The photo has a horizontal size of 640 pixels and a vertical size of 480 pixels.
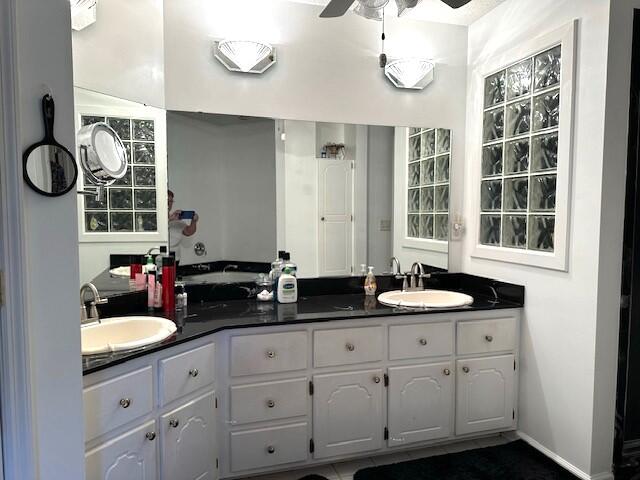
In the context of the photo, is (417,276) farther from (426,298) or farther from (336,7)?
(336,7)

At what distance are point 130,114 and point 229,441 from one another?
164 centimetres

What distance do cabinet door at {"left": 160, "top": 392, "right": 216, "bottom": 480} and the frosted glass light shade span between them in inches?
80.1

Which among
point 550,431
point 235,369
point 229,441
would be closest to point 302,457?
point 229,441

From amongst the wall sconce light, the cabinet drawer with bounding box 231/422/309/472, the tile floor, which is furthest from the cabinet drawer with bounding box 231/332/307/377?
the wall sconce light

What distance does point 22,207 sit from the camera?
105 centimetres

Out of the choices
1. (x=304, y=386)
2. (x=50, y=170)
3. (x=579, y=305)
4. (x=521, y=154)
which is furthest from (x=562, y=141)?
(x=50, y=170)

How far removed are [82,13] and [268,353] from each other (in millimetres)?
1702

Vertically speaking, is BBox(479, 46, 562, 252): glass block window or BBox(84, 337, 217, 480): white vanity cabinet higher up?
BBox(479, 46, 562, 252): glass block window

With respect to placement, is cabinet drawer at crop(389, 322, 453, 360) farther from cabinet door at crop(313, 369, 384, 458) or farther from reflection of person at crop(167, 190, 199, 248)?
reflection of person at crop(167, 190, 199, 248)

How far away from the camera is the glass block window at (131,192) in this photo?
1.96m

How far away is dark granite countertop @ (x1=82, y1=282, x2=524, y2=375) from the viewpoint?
5.99 feet

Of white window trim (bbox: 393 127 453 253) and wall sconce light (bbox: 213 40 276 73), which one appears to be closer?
wall sconce light (bbox: 213 40 276 73)

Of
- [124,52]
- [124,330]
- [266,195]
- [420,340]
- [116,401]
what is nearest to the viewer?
[116,401]

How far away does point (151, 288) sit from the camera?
209 cm
